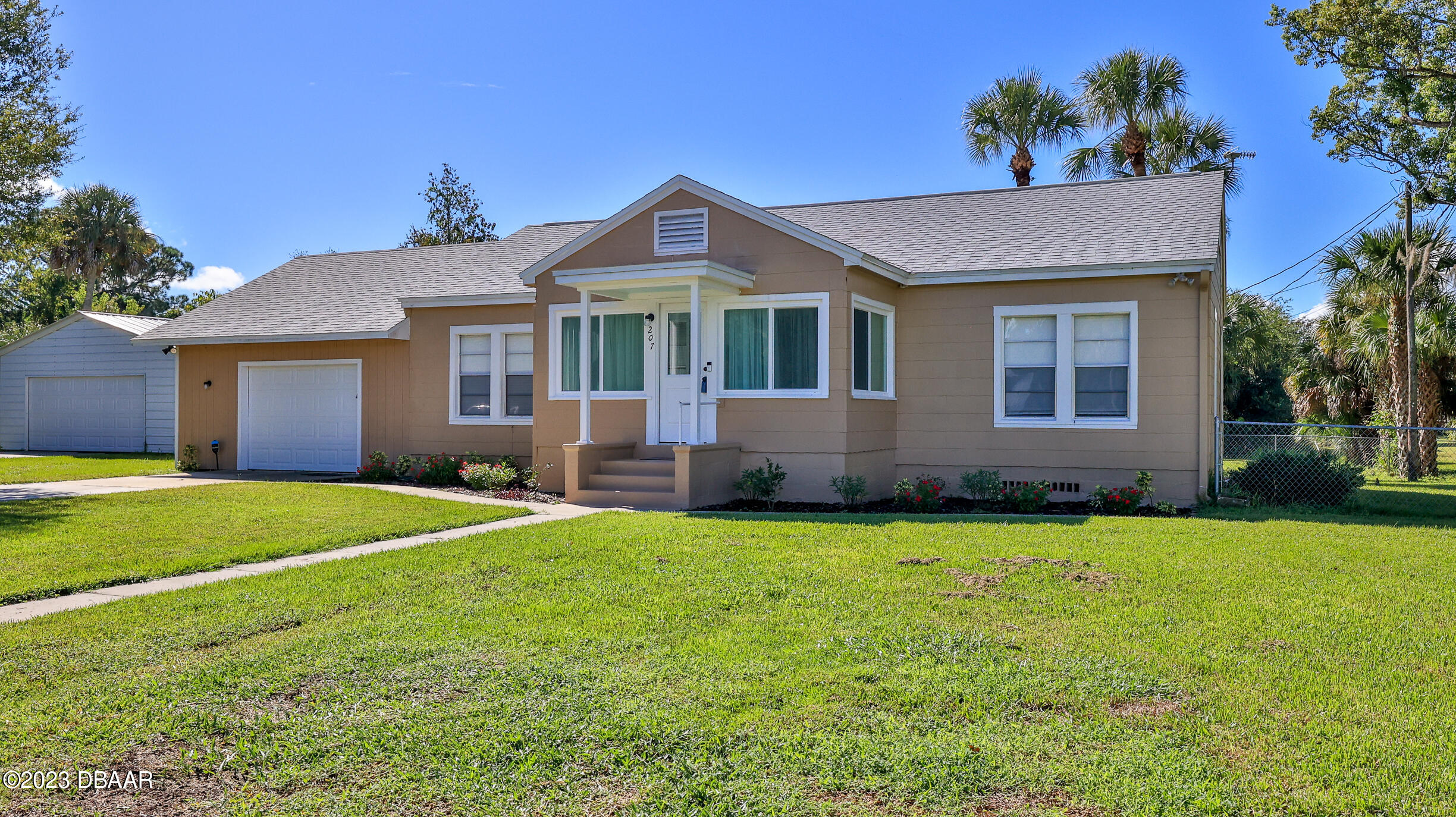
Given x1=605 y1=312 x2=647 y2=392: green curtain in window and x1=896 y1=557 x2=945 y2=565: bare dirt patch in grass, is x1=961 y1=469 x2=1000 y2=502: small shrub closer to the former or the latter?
x1=605 y1=312 x2=647 y2=392: green curtain in window

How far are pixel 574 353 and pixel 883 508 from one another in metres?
5.01

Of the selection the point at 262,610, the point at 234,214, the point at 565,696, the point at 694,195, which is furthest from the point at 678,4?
the point at 234,214

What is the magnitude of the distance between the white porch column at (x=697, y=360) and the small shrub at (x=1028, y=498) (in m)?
4.11

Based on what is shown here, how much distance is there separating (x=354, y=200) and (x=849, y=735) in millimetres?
36988

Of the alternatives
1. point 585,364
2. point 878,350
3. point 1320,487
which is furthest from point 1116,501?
point 585,364

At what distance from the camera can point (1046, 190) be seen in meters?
16.3

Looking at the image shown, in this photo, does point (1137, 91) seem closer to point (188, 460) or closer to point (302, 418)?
point (302, 418)

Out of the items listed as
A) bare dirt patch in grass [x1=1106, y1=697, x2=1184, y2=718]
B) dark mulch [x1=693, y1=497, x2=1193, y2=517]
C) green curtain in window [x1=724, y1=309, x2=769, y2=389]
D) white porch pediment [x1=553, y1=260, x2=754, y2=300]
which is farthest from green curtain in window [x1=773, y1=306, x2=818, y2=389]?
bare dirt patch in grass [x1=1106, y1=697, x2=1184, y2=718]

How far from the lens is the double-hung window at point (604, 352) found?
46.9 feet

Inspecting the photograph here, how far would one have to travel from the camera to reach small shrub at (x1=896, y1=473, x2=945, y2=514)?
12.5 metres

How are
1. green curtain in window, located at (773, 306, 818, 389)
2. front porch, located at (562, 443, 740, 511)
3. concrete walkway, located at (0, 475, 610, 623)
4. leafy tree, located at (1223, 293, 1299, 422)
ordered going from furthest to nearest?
1. leafy tree, located at (1223, 293, 1299, 422)
2. green curtain in window, located at (773, 306, 818, 389)
3. front porch, located at (562, 443, 740, 511)
4. concrete walkway, located at (0, 475, 610, 623)

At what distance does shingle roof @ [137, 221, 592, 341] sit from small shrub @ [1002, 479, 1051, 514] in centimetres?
797

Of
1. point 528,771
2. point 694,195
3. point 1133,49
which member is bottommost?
Answer: point 528,771

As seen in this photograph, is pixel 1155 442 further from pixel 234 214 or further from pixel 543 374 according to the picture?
pixel 234 214
